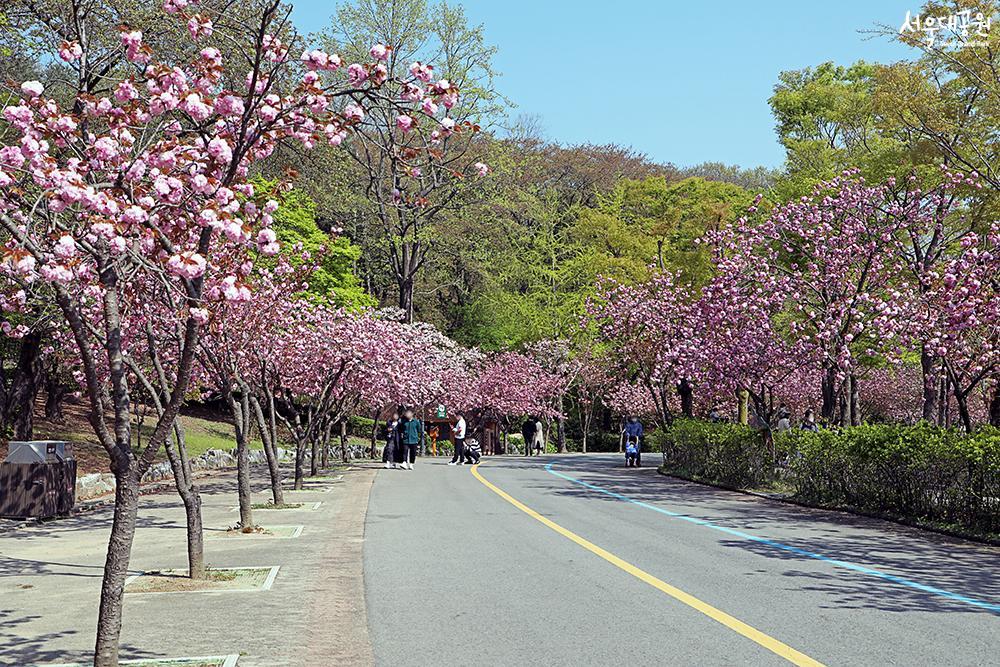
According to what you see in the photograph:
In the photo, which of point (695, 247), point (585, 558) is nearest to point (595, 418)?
point (695, 247)

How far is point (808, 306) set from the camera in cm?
2500

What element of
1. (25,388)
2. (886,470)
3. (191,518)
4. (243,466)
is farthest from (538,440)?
(191,518)

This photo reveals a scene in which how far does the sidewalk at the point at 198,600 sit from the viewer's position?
25.0ft

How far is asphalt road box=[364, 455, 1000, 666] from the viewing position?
24.3 ft

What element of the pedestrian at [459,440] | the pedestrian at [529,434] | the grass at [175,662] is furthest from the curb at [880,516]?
the pedestrian at [529,434]

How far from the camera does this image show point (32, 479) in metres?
18.2

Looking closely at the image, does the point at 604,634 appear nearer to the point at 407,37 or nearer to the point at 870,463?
the point at 870,463

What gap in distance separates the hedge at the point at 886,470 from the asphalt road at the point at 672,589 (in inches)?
31.5

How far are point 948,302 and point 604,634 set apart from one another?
585 inches

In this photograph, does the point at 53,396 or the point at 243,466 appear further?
the point at 53,396

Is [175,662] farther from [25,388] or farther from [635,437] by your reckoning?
[635,437]

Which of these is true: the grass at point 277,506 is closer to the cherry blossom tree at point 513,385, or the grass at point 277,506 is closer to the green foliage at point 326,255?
the green foliage at point 326,255

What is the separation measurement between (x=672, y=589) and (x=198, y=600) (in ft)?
15.5

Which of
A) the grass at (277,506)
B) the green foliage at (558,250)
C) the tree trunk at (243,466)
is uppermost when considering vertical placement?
the green foliage at (558,250)
